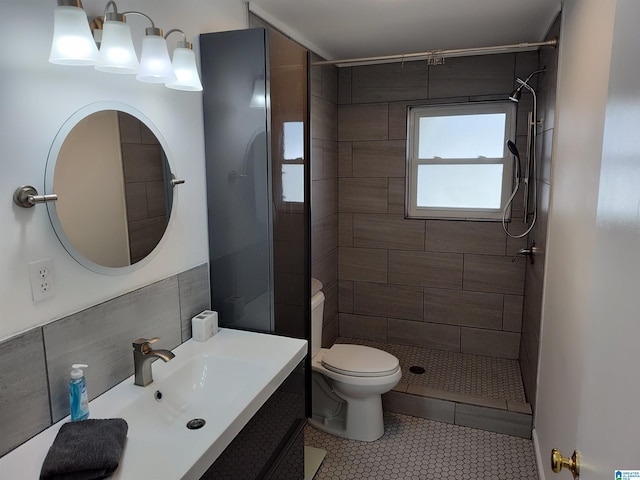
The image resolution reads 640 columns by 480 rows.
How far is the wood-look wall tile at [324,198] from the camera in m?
3.23

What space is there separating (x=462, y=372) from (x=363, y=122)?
6.63 feet

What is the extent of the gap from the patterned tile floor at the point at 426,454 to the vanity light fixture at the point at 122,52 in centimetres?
207

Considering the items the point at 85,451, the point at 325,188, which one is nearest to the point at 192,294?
the point at 85,451

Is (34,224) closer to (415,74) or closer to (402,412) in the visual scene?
(402,412)

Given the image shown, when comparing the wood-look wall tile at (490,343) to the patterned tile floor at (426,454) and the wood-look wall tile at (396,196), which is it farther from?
the wood-look wall tile at (396,196)

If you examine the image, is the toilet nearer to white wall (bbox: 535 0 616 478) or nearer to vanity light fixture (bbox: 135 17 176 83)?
white wall (bbox: 535 0 616 478)

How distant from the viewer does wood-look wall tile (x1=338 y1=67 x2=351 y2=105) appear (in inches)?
141

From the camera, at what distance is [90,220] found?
4.93 feet

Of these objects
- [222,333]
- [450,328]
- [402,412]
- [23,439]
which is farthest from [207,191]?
[450,328]

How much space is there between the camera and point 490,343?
3549mm

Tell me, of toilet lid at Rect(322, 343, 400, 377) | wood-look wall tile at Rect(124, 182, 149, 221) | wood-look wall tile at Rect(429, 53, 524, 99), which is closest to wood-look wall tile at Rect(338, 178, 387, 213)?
wood-look wall tile at Rect(429, 53, 524, 99)

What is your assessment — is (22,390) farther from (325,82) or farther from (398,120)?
(398,120)

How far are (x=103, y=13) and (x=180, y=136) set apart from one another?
54 cm

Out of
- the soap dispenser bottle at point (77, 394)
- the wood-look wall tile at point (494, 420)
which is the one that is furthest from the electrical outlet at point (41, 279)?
the wood-look wall tile at point (494, 420)
